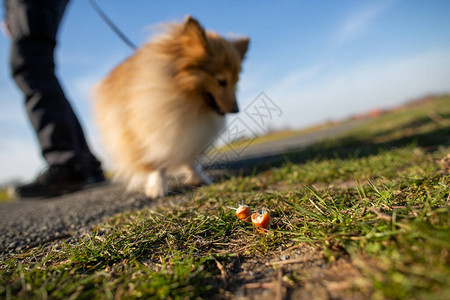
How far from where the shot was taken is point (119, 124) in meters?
2.97

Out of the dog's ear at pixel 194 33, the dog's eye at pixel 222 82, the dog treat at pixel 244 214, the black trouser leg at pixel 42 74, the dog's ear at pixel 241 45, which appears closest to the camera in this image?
the dog treat at pixel 244 214

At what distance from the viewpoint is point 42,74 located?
2.70 m

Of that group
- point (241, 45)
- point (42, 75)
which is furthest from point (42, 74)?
point (241, 45)

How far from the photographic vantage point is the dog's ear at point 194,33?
272cm

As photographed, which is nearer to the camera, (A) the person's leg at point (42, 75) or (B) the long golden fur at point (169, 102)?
(A) the person's leg at point (42, 75)

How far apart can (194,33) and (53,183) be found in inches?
95.1

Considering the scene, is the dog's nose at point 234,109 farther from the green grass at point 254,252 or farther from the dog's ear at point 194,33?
the green grass at point 254,252

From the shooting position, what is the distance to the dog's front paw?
8.39 feet

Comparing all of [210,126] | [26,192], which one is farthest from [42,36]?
[210,126]

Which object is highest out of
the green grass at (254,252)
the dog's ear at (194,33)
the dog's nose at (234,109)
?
the dog's ear at (194,33)

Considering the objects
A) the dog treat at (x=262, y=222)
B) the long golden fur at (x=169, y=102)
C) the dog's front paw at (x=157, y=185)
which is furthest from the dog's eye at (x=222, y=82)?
the dog treat at (x=262, y=222)

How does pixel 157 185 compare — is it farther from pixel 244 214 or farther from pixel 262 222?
pixel 262 222

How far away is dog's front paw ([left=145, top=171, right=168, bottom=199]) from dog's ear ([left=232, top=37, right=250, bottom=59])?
215 cm

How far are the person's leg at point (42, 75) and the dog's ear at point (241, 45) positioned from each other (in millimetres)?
2283
